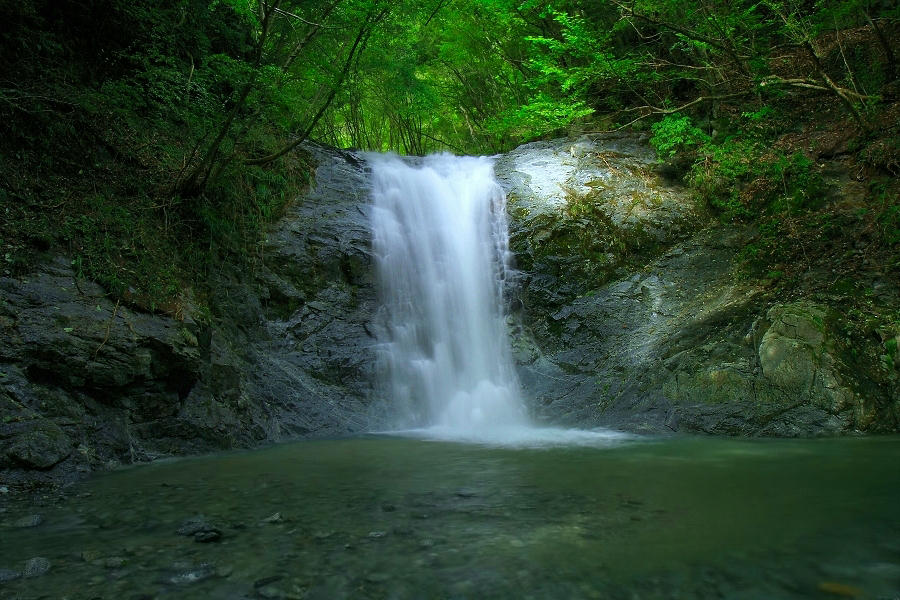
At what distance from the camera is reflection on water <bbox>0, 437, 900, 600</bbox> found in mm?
2008

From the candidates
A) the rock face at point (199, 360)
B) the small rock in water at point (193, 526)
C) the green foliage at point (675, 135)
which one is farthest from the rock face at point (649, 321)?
the small rock in water at point (193, 526)

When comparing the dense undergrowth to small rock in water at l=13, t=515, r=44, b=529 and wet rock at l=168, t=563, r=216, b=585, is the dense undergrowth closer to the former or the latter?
small rock in water at l=13, t=515, r=44, b=529

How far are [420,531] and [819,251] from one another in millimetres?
6756

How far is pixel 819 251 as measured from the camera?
22.3ft

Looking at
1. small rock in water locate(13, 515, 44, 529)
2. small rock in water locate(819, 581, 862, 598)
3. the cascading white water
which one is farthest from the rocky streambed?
small rock in water locate(819, 581, 862, 598)

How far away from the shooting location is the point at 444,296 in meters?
8.11

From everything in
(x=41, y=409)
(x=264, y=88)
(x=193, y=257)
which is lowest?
(x=41, y=409)

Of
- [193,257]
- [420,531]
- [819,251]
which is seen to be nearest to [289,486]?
[420,531]

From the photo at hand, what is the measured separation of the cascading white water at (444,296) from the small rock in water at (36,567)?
4209 millimetres

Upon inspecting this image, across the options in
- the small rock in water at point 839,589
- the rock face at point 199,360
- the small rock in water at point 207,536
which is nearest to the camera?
the small rock in water at point 839,589

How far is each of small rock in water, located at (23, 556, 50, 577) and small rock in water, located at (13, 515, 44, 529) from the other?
661 millimetres

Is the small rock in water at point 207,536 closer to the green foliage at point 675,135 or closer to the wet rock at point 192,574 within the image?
Answer: the wet rock at point 192,574

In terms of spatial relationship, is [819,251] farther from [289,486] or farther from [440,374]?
[289,486]

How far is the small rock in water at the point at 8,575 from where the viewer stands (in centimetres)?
206
